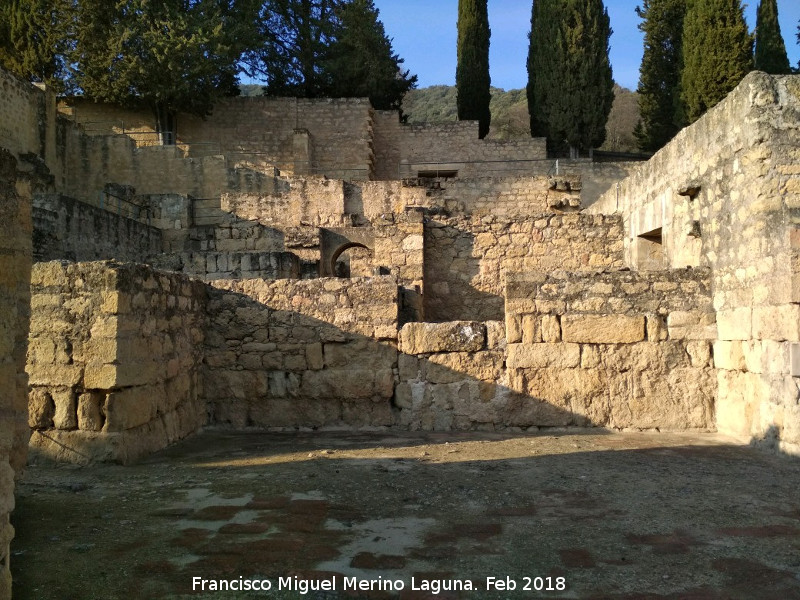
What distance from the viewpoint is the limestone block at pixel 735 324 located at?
19.3 feet

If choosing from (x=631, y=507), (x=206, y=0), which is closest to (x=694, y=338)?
(x=631, y=507)

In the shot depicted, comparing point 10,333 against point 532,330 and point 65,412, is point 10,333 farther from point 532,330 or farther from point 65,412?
point 532,330

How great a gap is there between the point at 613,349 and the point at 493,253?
3.81 m

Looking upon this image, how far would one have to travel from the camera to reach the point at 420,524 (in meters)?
3.80

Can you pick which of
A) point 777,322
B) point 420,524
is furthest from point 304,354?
point 777,322

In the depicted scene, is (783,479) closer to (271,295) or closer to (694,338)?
(694,338)

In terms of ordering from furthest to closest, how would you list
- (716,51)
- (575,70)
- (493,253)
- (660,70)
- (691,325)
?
(660,70) → (575,70) → (716,51) → (493,253) → (691,325)

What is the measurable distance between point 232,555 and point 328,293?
3.96m

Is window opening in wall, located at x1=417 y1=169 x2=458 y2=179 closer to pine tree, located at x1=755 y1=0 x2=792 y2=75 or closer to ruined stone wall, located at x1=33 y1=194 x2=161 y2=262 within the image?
pine tree, located at x1=755 y1=0 x2=792 y2=75

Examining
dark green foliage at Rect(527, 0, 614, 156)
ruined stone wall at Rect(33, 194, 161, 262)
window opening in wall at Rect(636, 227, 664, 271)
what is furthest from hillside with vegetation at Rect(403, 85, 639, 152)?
window opening in wall at Rect(636, 227, 664, 271)

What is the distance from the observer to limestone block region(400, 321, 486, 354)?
6.77 meters

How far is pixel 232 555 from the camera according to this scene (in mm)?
3289

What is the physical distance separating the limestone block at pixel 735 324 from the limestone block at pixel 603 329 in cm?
68

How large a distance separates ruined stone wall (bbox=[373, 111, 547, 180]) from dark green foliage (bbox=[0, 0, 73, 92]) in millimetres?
10761
